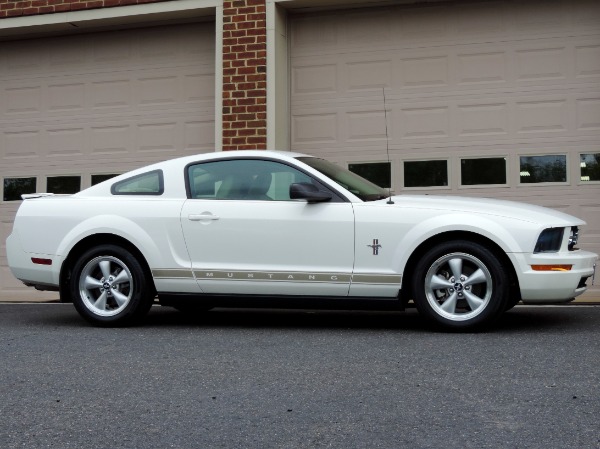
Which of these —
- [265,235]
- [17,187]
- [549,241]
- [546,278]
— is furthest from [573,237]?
[17,187]

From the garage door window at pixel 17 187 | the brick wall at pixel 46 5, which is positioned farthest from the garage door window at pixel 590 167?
the garage door window at pixel 17 187

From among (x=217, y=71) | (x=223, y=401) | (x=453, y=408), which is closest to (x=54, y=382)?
(x=223, y=401)

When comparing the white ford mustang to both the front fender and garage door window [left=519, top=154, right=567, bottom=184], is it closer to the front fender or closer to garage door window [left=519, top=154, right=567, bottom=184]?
the front fender

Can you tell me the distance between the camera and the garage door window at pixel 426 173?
11164 millimetres

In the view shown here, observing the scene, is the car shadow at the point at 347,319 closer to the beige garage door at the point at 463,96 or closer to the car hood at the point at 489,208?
the car hood at the point at 489,208

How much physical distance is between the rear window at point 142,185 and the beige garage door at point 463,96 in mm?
4164

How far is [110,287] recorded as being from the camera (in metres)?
7.60

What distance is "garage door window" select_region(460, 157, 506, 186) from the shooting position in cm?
1097

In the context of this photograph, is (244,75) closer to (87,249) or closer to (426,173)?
(426,173)

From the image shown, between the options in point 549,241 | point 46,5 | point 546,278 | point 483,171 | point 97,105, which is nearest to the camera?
point 546,278

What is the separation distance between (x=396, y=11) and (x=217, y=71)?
2.36m

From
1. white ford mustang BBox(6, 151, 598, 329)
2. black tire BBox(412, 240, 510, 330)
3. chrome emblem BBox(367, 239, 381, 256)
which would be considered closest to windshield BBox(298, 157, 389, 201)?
white ford mustang BBox(6, 151, 598, 329)

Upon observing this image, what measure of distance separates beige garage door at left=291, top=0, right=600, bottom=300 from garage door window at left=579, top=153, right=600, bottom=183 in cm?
1

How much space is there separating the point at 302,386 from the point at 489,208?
270 centimetres
